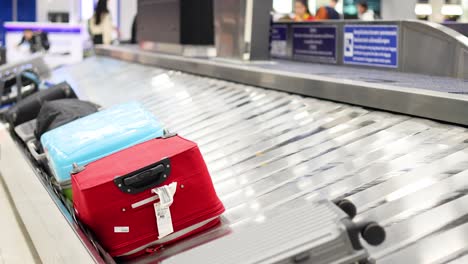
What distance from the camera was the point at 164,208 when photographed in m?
2.26

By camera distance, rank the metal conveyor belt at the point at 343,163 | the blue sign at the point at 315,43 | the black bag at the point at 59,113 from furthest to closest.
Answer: the blue sign at the point at 315,43 → the black bag at the point at 59,113 → the metal conveyor belt at the point at 343,163

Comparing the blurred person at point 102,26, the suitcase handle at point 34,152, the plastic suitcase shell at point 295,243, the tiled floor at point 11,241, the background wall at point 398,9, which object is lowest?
the tiled floor at point 11,241

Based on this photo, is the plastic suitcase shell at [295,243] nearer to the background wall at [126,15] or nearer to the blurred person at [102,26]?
the blurred person at [102,26]

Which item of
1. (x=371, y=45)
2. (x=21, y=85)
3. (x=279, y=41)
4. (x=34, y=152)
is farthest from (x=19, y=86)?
(x=371, y=45)

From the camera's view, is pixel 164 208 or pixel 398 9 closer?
pixel 164 208

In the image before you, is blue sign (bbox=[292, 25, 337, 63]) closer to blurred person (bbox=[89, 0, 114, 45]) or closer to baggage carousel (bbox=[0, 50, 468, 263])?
baggage carousel (bbox=[0, 50, 468, 263])

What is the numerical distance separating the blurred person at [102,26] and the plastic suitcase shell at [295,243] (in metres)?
10.3

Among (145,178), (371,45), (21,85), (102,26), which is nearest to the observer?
(145,178)

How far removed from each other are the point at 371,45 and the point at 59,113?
90.1 inches

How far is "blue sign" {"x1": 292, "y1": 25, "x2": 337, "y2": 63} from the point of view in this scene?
5.25 meters

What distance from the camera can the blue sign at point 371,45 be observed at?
4.41 m

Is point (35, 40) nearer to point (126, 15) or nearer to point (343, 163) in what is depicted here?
point (126, 15)

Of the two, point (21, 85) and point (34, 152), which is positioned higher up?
point (21, 85)

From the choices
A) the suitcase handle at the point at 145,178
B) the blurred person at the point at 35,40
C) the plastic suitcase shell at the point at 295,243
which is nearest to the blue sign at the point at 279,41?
the suitcase handle at the point at 145,178
